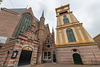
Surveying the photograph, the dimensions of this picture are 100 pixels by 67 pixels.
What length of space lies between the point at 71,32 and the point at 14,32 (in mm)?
14823

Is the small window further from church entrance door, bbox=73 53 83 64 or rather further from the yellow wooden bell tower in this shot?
church entrance door, bbox=73 53 83 64

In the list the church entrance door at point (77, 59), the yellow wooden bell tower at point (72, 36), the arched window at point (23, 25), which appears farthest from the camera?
the arched window at point (23, 25)

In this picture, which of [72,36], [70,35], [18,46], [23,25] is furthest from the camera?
[23,25]

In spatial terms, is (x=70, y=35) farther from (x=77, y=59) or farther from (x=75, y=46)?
(x=77, y=59)

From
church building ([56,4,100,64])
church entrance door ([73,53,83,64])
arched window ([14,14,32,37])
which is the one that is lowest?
church entrance door ([73,53,83,64])

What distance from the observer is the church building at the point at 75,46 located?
8358 millimetres

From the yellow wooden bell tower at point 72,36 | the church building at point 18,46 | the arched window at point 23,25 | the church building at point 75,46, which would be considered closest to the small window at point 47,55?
the church building at point 18,46

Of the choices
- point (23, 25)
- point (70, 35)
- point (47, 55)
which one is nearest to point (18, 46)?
point (23, 25)

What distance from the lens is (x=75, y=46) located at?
9867 mm

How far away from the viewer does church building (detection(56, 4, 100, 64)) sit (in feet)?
27.4

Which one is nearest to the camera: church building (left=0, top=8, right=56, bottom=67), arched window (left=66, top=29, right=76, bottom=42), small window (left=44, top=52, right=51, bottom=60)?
church building (left=0, top=8, right=56, bottom=67)

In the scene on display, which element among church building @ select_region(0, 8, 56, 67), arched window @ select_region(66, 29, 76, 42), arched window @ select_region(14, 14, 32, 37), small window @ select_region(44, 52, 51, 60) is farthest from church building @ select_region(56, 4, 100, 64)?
arched window @ select_region(14, 14, 32, 37)

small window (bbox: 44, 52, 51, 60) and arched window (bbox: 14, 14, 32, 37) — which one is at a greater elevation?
arched window (bbox: 14, 14, 32, 37)

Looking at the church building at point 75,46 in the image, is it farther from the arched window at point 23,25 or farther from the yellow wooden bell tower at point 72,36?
the arched window at point 23,25
